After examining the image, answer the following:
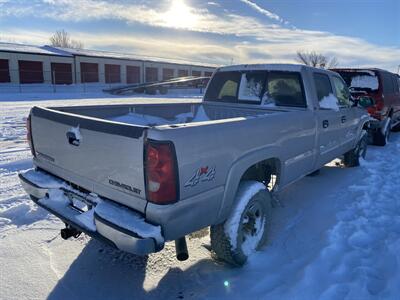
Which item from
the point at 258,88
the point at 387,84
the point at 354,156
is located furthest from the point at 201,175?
the point at 387,84

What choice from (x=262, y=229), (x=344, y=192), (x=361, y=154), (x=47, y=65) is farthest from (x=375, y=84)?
(x=47, y=65)

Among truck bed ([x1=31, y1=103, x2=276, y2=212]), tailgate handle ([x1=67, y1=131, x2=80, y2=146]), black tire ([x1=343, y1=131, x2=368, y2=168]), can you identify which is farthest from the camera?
black tire ([x1=343, y1=131, x2=368, y2=168])

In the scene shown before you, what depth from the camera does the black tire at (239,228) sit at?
3.25 m

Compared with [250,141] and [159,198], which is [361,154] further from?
[159,198]

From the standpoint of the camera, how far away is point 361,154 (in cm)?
766

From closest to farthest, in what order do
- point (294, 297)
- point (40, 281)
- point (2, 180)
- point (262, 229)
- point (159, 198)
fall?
point (159, 198)
point (294, 297)
point (40, 281)
point (262, 229)
point (2, 180)

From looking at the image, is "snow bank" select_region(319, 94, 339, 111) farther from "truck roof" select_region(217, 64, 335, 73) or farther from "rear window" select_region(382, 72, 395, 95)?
"rear window" select_region(382, 72, 395, 95)

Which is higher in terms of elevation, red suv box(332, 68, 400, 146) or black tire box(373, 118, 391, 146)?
red suv box(332, 68, 400, 146)

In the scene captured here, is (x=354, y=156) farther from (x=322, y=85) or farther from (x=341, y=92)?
(x=322, y=85)

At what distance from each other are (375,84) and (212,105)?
593 centimetres

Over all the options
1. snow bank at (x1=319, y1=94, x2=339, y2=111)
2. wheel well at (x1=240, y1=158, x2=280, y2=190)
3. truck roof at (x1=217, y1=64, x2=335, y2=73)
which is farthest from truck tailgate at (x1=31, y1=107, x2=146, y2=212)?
snow bank at (x1=319, y1=94, x2=339, y2=111)

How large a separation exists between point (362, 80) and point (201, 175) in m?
8.25

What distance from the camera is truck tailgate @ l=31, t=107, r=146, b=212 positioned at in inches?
101

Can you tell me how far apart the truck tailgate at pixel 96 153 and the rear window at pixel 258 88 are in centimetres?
275
